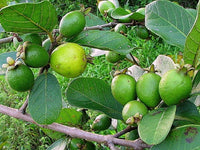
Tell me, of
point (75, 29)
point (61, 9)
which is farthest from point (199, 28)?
point (61, 9)

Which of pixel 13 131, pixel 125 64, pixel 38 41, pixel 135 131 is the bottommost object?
pixel 13 131

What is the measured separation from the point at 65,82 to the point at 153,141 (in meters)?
3.09

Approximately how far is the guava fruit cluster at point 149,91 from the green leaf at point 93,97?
0.45ft

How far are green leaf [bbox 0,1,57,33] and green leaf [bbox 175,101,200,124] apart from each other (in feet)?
1.39

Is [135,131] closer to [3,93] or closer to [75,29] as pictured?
[75,29]

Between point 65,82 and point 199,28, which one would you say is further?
point 65,82

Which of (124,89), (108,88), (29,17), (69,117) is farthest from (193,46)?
(69,117)

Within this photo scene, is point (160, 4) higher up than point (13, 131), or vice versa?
point (160, 4)

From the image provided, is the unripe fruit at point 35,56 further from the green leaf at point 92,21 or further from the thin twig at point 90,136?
the green leaf at point 92,21

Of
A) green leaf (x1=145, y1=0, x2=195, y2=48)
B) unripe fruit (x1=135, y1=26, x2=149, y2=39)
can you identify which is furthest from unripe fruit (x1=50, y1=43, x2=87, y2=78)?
unripe fruit (x1=135, y1=26, x2=149, y2=39)

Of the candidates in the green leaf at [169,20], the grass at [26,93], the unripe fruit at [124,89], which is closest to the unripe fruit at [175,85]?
the unripe fruit at [124,89]

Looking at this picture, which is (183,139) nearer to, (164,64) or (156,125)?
(156,125)

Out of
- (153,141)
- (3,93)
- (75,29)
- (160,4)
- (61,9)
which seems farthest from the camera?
(61,9)

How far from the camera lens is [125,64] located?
357 cm
